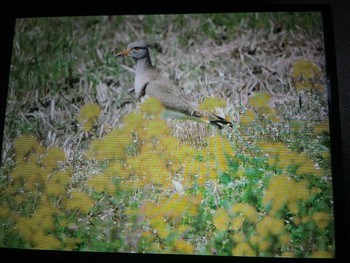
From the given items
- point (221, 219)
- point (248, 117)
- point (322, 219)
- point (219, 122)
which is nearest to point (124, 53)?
point (219, 122)

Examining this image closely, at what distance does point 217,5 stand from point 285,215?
1.10m

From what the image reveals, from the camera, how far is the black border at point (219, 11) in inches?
66.9

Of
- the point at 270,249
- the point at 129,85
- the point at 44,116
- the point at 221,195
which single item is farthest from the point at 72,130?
the point at 270,249

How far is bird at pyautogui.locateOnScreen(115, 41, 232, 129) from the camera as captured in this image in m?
1.84

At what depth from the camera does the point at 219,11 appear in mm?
1908

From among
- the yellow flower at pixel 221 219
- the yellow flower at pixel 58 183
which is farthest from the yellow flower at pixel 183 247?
the yellow flower at pixel 58 183

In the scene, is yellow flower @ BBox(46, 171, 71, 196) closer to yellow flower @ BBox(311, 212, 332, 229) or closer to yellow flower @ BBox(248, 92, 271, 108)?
yellow flower @ BBox(248, 92, 271, 108)

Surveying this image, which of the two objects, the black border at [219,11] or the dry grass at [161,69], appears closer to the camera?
the black border at [219,11]

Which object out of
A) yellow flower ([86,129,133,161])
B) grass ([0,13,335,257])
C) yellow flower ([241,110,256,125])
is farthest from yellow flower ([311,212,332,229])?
yellow flower ([86,129,133,161])

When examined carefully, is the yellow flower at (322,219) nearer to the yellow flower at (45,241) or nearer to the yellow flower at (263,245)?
the yellow flower at (263,245)

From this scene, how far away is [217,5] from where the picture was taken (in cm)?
191

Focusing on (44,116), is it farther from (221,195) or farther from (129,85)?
(221,195)

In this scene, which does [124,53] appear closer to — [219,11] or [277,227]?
[219,11]

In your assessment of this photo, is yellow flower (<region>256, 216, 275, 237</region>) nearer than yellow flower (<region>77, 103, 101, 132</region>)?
Yes
